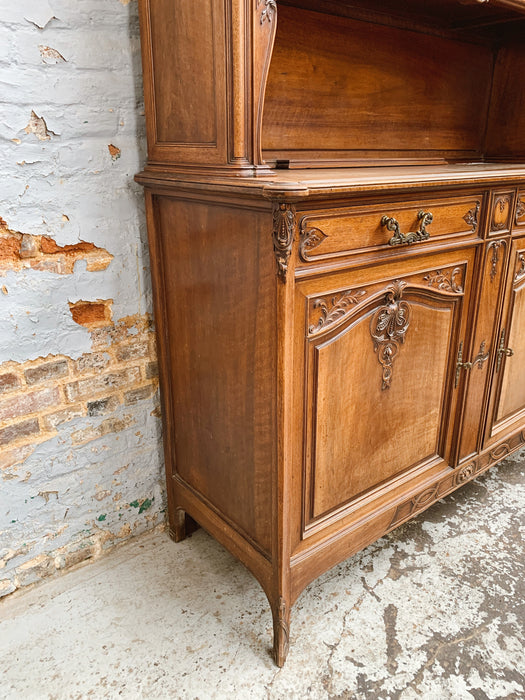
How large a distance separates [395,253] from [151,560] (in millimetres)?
1219

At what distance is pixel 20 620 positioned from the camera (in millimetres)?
1544

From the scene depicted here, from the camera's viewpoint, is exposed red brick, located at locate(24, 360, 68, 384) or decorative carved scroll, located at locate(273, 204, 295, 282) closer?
decorative carved scroll, located at locate(273, 204, 295, 282)

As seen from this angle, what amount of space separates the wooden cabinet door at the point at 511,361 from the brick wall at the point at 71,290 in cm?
118

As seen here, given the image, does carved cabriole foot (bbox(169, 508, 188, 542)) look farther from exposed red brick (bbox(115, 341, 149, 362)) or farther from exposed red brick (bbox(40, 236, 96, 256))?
exposed red brick (bbox(40, 236, 96, 256))

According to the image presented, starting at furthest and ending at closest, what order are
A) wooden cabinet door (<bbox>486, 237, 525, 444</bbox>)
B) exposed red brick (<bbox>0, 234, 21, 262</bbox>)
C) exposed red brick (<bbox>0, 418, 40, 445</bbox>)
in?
wooden cabinet door (<bbox>486, 237, 525, 444</bbox>), exposed red brick (<bbox>0, 418, 40, 445</bbox>), exposed red brick (<bbox>0, 234, 21, 262</bbox>)

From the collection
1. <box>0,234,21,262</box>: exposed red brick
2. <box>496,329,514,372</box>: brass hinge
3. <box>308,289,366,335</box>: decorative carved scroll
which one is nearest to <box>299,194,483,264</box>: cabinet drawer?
<box>308,289,366,335</box>: decorative carved scroll

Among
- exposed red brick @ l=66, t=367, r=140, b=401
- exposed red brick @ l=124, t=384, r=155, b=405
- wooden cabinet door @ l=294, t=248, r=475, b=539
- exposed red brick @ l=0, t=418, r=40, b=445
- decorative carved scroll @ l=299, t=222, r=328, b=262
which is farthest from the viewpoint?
exposed red brick @ l=124, t=384, r=155, b=405

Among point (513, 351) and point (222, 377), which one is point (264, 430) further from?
point (513, 351)

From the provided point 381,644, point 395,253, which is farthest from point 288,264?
point 381,644

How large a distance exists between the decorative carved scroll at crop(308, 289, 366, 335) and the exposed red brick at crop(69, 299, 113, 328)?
681mm

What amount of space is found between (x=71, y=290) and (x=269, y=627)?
109 cm

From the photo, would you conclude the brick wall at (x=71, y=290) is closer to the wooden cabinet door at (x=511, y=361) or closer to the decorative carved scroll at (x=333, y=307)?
the decorative carved scroll at (x=333, y=307)

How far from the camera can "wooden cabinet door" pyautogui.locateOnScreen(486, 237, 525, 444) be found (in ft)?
6.00

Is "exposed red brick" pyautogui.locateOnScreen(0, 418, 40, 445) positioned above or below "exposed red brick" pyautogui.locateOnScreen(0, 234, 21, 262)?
below
